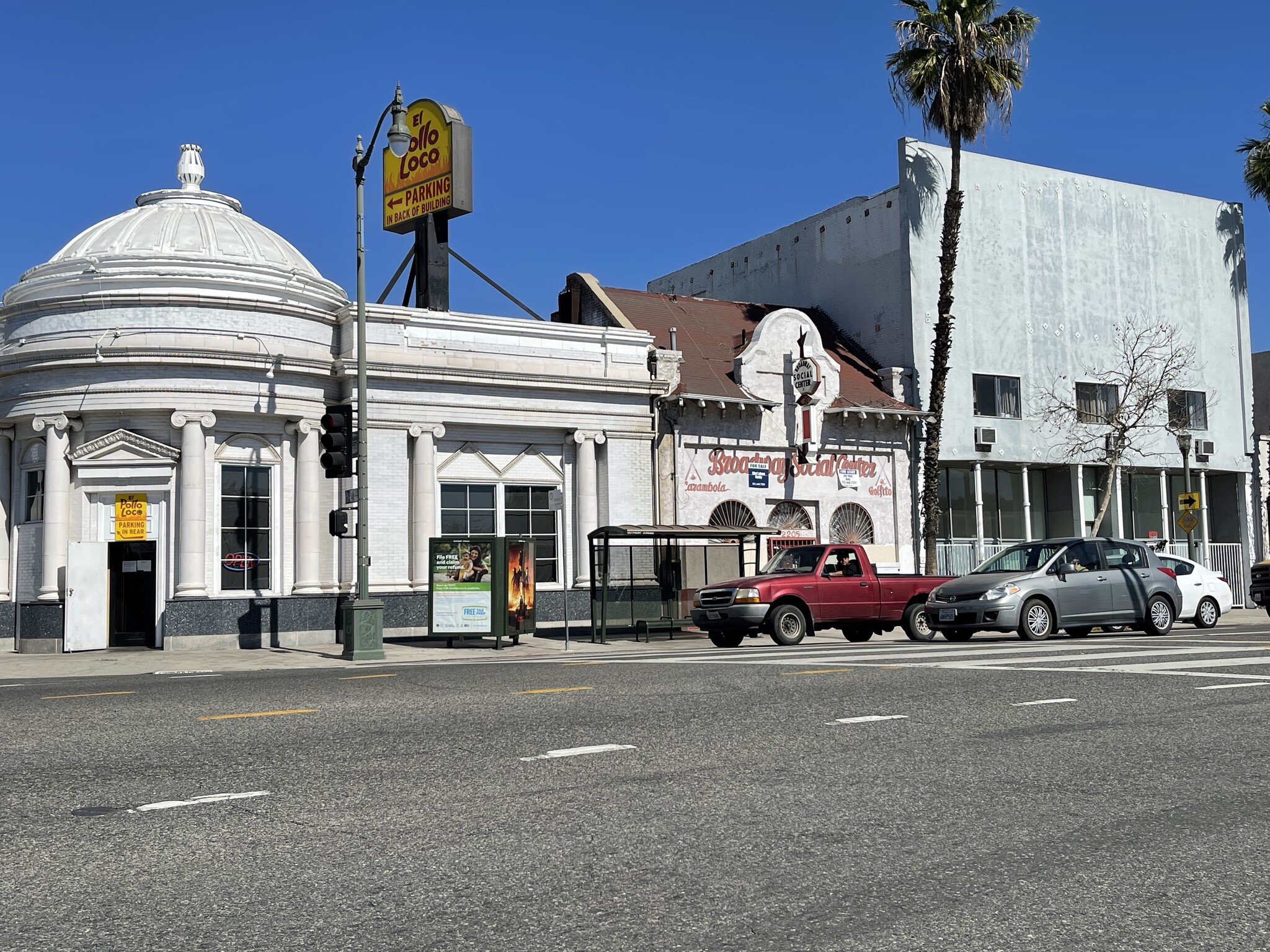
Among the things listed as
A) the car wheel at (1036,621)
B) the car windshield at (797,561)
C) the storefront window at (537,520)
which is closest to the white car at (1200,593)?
the car wheel at (1036,621)

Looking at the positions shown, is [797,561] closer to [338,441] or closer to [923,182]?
[338,441]

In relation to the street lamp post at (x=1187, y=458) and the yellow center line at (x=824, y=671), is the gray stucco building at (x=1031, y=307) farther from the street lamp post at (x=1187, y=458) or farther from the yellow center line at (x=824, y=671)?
the yellow center line at (x=824, y=671)

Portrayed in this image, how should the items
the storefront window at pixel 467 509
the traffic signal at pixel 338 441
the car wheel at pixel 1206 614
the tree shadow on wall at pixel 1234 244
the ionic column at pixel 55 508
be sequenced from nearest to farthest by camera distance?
the traffic signal at pixel 338 441 → the car wheel at pixel 1206 614 → the ionic column at pixel 55 508 → the storefront window at pixel 467 509 → the tree shadow on wall at pixel 1234 244

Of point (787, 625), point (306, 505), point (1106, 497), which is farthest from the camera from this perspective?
point (1106, 497)

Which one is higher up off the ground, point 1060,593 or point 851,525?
point 851,525

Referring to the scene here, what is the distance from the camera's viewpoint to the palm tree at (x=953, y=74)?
32844mm

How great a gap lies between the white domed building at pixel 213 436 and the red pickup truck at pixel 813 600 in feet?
21.6

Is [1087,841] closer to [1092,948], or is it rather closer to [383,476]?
[1092,948]

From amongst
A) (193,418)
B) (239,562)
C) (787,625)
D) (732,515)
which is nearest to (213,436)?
(193,418)

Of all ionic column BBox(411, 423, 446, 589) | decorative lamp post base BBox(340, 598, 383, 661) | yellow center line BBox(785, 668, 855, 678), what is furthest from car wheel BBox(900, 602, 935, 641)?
ionic column BBox(411, 423, 446, 589)

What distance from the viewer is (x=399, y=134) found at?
21.1 metres

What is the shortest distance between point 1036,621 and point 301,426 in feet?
51.8

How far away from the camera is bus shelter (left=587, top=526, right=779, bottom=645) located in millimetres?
→ 25844

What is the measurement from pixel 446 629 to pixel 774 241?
22590 millimetres
